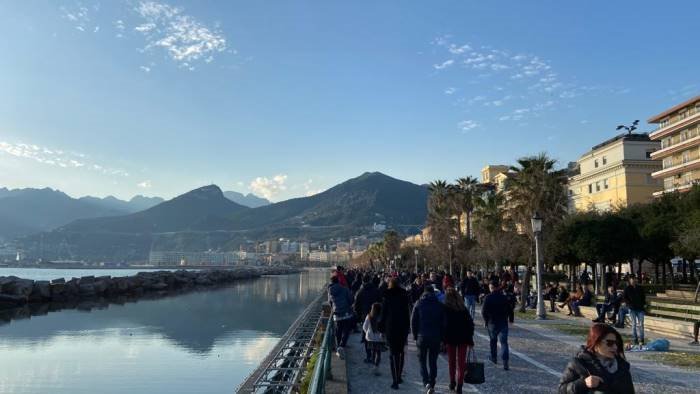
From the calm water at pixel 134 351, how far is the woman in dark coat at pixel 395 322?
15.9 ft

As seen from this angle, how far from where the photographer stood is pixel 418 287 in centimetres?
1636

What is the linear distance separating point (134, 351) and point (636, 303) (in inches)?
567

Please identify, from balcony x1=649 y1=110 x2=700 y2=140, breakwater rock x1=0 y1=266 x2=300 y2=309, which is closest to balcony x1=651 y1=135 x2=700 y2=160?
balcony x1=649 y1=110 x2=700 y2=140

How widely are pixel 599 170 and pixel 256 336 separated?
164 feet

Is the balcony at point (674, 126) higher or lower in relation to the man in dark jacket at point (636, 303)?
higher

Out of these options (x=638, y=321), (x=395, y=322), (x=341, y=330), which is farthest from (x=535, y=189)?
(x=395, y=322)

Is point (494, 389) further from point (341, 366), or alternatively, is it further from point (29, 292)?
point (29, 292)

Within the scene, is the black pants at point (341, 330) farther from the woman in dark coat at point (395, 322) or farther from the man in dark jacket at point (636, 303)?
the man in dark jacket at point (636, 303)

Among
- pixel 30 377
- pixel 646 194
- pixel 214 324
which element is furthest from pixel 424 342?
pixel 646 194

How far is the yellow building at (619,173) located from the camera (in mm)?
55438

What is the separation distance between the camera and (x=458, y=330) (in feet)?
27.7

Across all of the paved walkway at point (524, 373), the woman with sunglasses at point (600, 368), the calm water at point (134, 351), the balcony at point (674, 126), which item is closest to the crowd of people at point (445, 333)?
the woman with sunglasses at point (600, 368)

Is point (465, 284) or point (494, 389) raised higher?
point (465, 284)

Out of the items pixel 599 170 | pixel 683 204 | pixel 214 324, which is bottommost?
pixel 214 324
